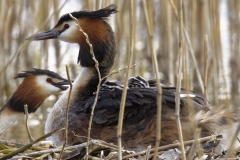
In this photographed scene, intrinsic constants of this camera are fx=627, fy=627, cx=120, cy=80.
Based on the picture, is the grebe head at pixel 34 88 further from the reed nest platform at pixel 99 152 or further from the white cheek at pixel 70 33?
the reed nest platform at pixel 99 152

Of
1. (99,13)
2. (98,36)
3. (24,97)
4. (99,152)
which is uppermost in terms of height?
(99,13)

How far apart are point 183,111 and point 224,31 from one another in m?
6.07

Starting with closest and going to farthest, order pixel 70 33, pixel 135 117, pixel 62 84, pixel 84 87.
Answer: pixel 135 117
pixel 84 87
pixel 70 33
pixel 62 84

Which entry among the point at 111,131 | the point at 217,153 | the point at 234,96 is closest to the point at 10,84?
the point at 234,96

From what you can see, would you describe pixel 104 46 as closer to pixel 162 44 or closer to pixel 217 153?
pixel 217 153

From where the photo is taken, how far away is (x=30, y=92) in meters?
5.68

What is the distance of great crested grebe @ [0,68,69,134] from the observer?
18.5ft

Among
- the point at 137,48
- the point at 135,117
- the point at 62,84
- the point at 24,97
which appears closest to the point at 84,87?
the point at 62,84

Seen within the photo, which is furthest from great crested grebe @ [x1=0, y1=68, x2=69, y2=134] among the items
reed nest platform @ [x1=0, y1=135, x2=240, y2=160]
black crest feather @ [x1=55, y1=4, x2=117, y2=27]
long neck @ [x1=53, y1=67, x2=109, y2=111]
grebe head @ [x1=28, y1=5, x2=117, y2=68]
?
reed nest platform @ [x1=0, y1=135, x2=240, y2=160]

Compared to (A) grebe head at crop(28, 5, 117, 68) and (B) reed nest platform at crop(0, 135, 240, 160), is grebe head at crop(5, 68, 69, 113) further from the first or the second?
(B) reed nest platform at crop(0, 135, 240, 160)

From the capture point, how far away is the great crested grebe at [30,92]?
5629mm

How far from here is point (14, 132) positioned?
6.67 m

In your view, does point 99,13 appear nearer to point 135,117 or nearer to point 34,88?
point 34,88

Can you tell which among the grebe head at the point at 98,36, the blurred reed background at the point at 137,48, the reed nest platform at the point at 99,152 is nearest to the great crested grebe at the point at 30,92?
the grebe head at the point at 98,36
